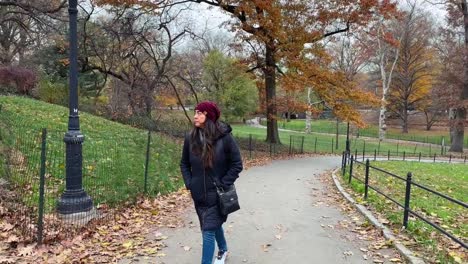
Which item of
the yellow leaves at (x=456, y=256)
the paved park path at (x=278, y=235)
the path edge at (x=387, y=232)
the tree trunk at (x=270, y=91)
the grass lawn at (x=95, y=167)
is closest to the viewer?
the yellow leaves at (x=456, y=256)

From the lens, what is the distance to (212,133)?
14.9ft

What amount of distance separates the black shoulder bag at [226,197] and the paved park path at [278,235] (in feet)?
4.12

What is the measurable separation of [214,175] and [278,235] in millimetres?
2569

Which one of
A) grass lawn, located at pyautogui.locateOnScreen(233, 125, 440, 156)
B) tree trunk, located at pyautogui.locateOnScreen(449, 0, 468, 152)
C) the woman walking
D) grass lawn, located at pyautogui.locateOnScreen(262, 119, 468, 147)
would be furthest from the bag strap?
grass lawn, located at pyautogui.locateOnScreen(262, 119, 468, 147)

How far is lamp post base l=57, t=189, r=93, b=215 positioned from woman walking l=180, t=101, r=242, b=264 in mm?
2980

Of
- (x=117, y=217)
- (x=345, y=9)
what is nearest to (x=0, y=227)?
(x=117, y=217)

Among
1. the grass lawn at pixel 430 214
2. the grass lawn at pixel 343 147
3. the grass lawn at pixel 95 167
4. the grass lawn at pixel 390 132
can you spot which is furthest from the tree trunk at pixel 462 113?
the grass lawn at pixel 95 167

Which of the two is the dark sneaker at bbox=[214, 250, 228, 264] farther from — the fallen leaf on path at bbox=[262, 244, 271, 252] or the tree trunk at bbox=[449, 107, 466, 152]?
the tree trunk at bbox=[449, 107, 466, 152]

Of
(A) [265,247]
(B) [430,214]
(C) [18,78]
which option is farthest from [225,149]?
(C) [18,78]

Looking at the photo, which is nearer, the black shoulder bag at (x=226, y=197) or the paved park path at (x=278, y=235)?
the black shoulder bag at (x=226, y=197)

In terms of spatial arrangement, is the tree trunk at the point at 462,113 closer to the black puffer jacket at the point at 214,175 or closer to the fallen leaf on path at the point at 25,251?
the black puffer jacket at the point at 214,175

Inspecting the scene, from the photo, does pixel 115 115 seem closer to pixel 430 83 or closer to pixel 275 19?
pixel 275 19

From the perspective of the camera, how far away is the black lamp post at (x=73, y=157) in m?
6.64

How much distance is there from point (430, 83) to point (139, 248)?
5980cm
